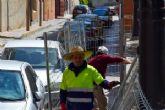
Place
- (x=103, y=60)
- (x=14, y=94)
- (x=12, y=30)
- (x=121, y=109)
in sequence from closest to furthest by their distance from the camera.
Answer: (x=121, y=109) < (x=14, y=94) < (x=103, y=60) < (x=12, y=30)

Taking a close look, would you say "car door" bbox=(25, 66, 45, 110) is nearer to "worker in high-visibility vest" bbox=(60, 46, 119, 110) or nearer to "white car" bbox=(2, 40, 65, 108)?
"worker in high-visibility vest" bbox=(60, 46, 119, 110)

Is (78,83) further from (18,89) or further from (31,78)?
(31,78)

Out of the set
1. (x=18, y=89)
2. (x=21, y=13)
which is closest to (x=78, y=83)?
(x=18, y=89)

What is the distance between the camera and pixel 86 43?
50.5 ft

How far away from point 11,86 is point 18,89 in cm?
14

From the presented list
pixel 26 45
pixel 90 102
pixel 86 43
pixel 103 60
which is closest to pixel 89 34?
pixel 86 43

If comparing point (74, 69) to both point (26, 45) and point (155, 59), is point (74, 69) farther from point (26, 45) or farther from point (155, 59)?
point (26, 45)

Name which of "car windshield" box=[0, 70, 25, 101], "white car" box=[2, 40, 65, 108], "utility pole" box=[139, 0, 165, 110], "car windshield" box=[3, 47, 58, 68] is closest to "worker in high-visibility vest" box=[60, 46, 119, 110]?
"utility pole" box=[139, 0, 165, 110]

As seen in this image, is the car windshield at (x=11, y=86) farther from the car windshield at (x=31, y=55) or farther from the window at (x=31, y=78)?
the car windshield at (x=31, y=55)

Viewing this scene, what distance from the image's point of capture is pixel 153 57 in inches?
282

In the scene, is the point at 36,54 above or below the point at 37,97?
above

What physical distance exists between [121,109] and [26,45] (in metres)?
7.58

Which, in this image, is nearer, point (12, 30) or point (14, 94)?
point (14, 94)

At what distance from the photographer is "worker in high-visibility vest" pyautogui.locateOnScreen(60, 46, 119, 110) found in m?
8.20
